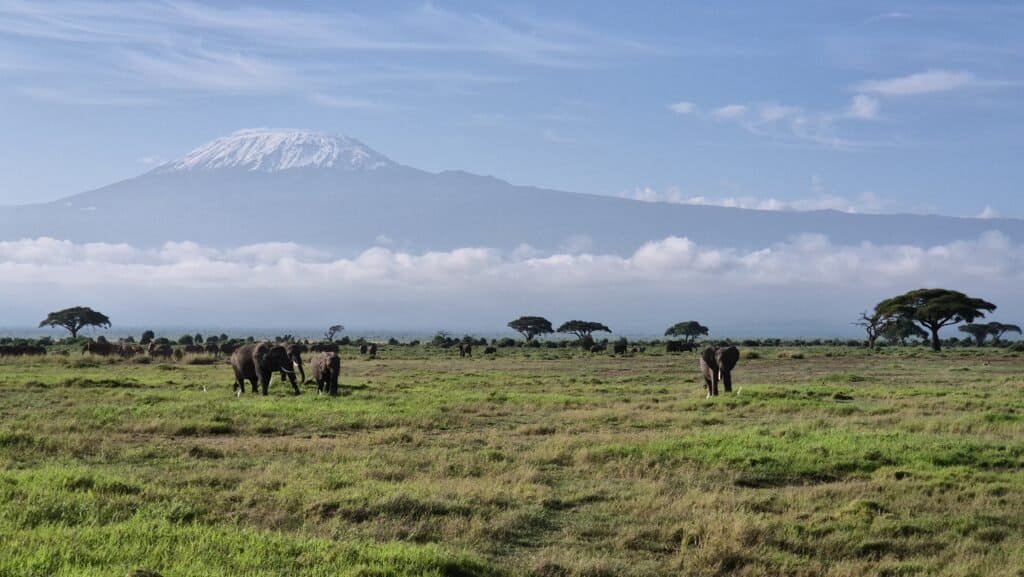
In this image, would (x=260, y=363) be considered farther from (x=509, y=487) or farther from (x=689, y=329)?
(x=689, y=329)

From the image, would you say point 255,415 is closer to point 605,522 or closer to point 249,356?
point 249,356

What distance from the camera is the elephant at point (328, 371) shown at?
2666cm

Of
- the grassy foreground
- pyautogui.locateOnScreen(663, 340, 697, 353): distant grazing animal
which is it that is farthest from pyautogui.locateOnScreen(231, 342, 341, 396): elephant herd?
pyautogui.locateOnScreen(663, 340, 697, 353): distant grazing animal

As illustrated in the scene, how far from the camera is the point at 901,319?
86.8 meters

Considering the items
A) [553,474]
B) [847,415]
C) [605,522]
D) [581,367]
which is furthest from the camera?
[581,367]

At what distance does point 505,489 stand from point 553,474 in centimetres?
168

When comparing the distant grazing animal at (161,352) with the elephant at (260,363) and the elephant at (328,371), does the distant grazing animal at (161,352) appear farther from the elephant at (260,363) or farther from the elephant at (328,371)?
the elephant at (328,371)

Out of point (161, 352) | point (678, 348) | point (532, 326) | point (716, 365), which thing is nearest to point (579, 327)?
point (532, 326)

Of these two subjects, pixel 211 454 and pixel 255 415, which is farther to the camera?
pixel 255 415

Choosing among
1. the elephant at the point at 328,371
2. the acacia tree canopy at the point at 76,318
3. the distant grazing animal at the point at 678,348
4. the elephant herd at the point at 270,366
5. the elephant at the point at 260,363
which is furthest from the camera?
the acacia tree canopy at the point at 76,318

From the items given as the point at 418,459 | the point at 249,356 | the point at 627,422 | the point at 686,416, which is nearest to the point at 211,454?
the point at 418,459

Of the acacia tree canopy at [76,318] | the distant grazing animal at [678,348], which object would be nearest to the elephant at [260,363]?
the distant grazing animal at [678,348]

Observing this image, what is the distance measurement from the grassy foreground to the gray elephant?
351 cm

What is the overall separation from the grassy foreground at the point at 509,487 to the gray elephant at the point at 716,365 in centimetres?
351
